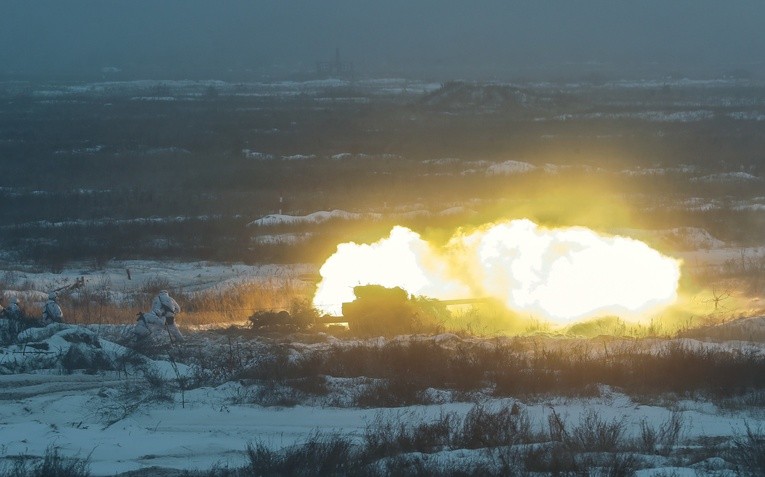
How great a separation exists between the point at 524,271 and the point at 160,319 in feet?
22.0

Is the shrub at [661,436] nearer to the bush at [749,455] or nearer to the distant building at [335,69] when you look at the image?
the bush at [749,455]

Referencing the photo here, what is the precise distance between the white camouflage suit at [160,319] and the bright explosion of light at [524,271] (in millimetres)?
3434

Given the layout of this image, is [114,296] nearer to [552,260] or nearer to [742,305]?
[552,260]

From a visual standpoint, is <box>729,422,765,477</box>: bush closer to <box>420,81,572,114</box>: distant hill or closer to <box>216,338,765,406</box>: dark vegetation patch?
<box>216,338,765,406</box>: dark vegetation patch

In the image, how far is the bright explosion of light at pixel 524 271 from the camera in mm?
17656

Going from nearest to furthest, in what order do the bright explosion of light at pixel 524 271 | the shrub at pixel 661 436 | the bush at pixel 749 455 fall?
the bush at pixel 749 455
the shrub at pixel 661 436
the bright explosion of light at pixel 524 271

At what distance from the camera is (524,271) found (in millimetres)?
18094

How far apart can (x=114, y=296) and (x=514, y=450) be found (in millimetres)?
11970

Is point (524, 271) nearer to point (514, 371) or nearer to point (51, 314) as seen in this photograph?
point (514, 371)

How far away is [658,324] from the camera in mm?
16859

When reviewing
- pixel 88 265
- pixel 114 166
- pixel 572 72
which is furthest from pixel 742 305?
pixel 572 72

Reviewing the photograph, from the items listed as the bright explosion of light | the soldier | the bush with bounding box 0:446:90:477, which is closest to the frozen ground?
the bush with bounding box 0:446:90:477

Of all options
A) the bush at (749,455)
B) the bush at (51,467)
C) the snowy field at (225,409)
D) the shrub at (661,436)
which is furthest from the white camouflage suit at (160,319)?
the bush at (749,455)

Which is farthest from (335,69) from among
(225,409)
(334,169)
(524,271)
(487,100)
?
(225,409)
